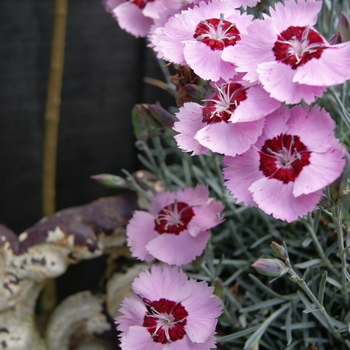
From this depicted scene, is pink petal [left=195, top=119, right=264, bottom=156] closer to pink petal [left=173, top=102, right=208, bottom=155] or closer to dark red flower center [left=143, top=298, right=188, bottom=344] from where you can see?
pink petal [left=173, top=102, right=208, bottom=155]

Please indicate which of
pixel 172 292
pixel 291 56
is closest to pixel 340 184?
pixel 291 56

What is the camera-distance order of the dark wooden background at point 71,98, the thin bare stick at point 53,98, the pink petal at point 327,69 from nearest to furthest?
the pink petal at point 327,69, the thin bare stick at point 53,98, the dark wooden background at point 71,98

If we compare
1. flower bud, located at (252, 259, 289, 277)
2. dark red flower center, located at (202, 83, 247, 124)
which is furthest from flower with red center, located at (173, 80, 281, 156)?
flower bud, located at (252, 259, 289, 277)

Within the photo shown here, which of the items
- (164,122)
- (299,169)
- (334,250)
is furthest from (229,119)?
(334,250)

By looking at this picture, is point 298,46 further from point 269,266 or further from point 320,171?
point 269,266

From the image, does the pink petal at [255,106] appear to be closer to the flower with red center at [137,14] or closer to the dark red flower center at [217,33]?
the dark red flower center at [217,33]

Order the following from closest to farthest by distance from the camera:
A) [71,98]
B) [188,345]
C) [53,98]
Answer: [188,345]
[53,98]
[71,98]

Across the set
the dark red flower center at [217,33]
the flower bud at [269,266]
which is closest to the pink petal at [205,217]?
the flower bud at [269,266]
